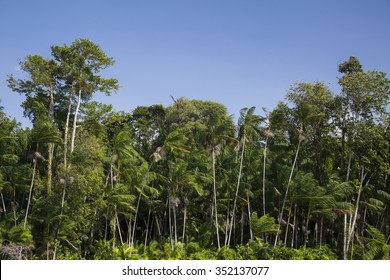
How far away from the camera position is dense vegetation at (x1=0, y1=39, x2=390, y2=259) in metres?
18.2

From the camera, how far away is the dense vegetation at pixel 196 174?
18219mm

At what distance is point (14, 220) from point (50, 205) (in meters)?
2.21

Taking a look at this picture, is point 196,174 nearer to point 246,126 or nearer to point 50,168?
point 246,126

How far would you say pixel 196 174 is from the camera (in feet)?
67.4

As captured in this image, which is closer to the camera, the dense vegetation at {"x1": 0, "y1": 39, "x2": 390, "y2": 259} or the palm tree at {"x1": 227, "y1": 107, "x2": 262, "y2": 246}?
the dense vegetation at {"x1": 0, "y1": 39, "x2": 390, "y2": 259}

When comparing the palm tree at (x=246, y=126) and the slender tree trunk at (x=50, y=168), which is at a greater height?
the palm tree at (x=246, y=126)

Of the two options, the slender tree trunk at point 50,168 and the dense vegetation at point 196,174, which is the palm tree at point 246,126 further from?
the slender tree trunk at point 50,168

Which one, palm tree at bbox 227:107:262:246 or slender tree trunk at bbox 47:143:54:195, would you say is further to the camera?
palm tree at bbox 227:107:262:246

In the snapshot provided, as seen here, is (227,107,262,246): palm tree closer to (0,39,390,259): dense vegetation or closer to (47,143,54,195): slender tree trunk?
(0,39,390,259): dense vegetation

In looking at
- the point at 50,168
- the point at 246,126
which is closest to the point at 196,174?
the point at 246,126

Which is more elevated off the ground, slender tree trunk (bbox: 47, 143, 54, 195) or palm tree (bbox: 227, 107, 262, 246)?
palm tree (bbox: 227, 107, 262, 246)

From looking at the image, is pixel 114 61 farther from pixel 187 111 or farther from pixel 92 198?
→ pixel 92 198

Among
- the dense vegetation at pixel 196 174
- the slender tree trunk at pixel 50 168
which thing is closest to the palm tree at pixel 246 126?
the dense vegetation at pixel 196 174

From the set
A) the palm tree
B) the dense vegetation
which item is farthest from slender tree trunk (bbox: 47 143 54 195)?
the palm tree
